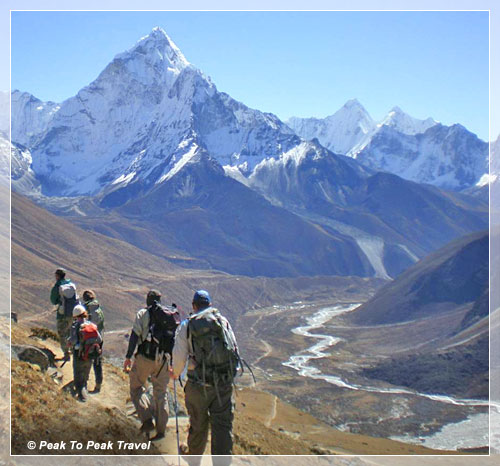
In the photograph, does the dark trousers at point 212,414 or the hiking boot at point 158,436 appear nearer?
the dark trousers at point 212,414

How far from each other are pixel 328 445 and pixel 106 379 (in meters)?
12.2

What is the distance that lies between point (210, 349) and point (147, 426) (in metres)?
3.47

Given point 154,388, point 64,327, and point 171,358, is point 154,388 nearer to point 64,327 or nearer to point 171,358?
point 171,358

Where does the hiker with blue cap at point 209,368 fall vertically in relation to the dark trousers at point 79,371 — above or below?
above

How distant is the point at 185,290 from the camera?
607 feet

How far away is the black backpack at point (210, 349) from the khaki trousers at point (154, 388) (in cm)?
222

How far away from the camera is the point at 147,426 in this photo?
14133 mm

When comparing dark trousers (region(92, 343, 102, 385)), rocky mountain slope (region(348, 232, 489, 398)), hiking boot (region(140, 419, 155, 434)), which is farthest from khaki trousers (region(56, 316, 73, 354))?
rocky mountain slope (region(348, 232, 489, 398))

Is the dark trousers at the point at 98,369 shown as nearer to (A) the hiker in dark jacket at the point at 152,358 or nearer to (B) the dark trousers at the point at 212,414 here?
(A) the hiker in dark jacket at the point at 152,358

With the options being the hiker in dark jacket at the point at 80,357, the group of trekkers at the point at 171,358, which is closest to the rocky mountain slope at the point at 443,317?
the group of trekkers at the point at 171,358

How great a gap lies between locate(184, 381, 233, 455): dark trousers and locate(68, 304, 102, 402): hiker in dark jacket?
4.15 m

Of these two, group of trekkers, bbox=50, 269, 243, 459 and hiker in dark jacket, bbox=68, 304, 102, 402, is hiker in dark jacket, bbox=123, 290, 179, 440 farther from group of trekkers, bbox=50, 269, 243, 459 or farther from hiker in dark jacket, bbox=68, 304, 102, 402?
hiker in dark jacket, bbox=68, 304, 102, 402

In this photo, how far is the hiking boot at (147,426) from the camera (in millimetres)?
14031

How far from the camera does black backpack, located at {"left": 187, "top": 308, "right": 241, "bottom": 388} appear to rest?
11758 mm
